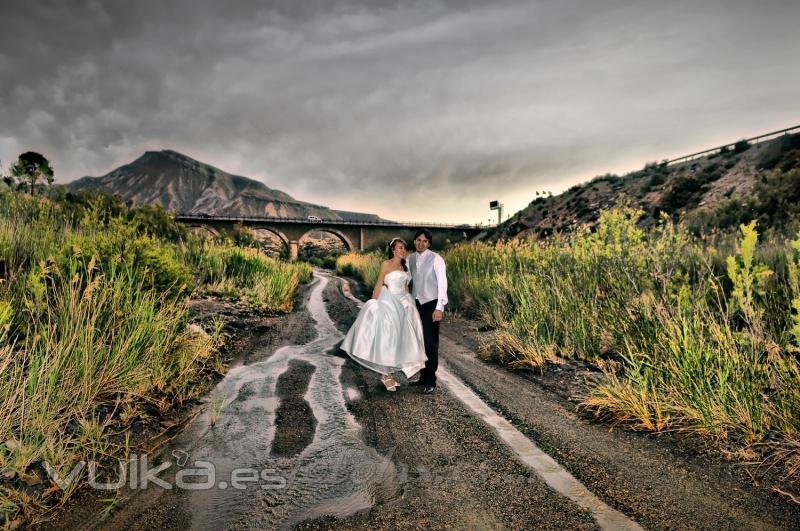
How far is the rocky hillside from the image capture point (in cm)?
2173

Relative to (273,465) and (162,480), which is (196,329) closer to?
(162,480)

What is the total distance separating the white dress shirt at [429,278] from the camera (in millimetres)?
5062

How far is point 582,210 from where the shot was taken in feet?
147

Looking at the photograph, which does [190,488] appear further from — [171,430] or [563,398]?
[563,398]

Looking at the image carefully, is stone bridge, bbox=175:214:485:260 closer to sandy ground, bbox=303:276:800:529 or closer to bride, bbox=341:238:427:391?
bride, bbox=341:238:427:391

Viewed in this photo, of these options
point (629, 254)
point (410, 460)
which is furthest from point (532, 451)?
point (629, 254)

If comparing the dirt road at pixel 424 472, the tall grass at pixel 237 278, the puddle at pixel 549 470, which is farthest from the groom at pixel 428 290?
the tall grass at pixel 237 278

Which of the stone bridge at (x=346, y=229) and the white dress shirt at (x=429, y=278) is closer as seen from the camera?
the white dress shirt at (x=429, y=278)

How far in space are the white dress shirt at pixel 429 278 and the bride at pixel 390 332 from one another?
16 cm

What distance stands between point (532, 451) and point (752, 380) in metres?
2.03

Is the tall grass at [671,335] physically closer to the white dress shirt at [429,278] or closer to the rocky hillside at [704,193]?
the white dress shirt at [429,278]

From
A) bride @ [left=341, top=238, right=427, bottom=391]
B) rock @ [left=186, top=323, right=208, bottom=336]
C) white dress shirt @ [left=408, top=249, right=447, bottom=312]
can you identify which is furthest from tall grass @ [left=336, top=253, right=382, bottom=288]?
white dress shirt @ [left=408, top=249, right=447, bottom=312]

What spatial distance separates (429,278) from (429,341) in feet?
2.63

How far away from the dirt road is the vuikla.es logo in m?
0.02
